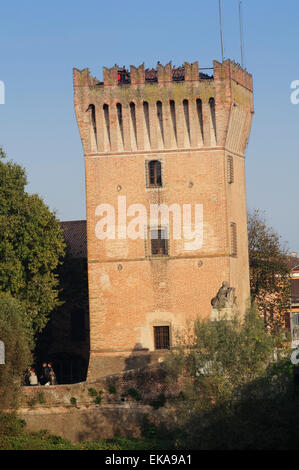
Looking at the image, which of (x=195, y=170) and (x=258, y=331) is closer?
(x=258, y=331)

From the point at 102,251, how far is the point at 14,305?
483 cm

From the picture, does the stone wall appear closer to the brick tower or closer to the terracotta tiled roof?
the brick tower

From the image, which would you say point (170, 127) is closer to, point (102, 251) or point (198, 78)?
point (198, 78)

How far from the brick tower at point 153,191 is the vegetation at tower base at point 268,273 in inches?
426

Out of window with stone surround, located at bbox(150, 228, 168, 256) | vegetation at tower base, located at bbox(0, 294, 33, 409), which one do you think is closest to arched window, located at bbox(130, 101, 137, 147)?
window with stone surround, located at bbox(150, 228, 168, 256)

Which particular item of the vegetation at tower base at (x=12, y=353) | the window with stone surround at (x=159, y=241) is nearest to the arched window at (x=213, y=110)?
the window with stone surround at (x=159, y=241)

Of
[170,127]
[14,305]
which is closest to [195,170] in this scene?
[170,127]

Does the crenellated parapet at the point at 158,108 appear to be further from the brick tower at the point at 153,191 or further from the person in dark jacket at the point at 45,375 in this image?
the person in dark jacket at the point at 45,375

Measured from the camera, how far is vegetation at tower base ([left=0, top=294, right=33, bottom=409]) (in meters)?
36.6

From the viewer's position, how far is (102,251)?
138 feet

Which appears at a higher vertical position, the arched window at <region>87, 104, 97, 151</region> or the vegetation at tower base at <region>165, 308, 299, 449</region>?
the arched window at <region>87, 104, 97, 151</region>

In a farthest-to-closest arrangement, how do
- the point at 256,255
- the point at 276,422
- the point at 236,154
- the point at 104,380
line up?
the point at 256,255
the point at 236,154
the point at 104,380
the point at 276,422

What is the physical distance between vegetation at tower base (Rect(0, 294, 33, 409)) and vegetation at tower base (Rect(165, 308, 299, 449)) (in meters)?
7.20

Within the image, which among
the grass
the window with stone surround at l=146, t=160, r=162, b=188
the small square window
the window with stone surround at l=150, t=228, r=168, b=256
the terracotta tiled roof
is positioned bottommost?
the grass
